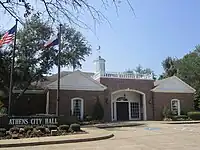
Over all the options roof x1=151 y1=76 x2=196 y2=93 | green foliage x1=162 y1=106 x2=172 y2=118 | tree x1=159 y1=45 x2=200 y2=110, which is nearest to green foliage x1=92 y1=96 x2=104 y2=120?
roof x1=151 y1=76 x2=196 y2=93

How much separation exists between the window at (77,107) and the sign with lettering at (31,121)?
8.53 meters

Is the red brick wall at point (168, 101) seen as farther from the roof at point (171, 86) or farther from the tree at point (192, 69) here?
the tree at point (192, 69)

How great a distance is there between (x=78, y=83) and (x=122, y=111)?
643 cm

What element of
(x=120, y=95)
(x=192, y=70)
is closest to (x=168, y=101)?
(x=120, y=95)

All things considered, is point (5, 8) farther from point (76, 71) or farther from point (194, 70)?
point (194, 70)

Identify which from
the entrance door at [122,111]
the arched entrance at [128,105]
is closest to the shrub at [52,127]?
the arched entrance at [128,105]

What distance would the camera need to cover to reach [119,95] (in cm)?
2939

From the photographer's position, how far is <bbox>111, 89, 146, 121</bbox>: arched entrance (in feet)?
94.6

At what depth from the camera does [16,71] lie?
24.2 meters

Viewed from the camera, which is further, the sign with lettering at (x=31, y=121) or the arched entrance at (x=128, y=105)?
the arched entrance at (x=128, y=105)

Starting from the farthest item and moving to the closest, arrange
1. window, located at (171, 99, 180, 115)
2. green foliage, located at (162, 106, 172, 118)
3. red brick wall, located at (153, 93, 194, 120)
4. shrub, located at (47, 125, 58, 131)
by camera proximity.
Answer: window, located at (171, 99, 180, 115), red brick wall, located at (153, 93, 194, 120), green foliage, located at (162, 106, 172, 118), shrub, located at (47, 125, 58, 131)

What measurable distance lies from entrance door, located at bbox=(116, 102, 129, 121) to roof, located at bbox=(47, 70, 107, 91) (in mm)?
3562

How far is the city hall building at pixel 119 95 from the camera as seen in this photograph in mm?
25891

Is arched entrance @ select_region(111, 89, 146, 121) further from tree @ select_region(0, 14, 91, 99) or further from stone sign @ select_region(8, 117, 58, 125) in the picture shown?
stone sign @ select_region(8, 117, 58, 125)
